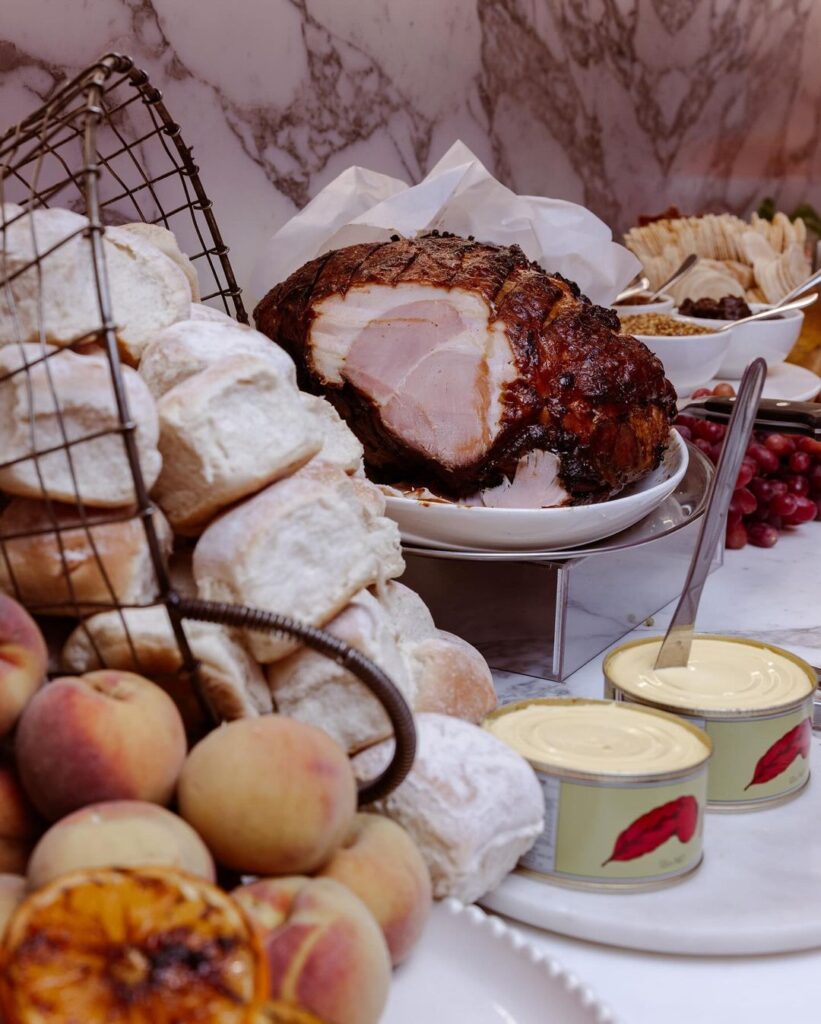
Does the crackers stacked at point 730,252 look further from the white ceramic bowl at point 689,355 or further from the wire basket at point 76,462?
the wire basket at point 76,462

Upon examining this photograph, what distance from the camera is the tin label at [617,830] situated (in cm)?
66

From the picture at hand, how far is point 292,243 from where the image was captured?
139 cm

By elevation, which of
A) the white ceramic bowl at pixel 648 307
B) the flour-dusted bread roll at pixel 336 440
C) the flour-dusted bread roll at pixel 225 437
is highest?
the flour-dusted bread roll at pixel 225 437

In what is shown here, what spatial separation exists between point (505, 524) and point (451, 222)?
61 cm

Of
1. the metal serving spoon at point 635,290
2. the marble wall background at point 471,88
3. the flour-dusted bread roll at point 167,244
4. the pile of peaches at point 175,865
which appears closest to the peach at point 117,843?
the pile of peaches at point 175,865

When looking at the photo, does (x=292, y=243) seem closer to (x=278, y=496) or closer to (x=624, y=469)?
(x=624, y=469)

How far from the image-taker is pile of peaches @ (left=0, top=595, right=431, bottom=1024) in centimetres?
41

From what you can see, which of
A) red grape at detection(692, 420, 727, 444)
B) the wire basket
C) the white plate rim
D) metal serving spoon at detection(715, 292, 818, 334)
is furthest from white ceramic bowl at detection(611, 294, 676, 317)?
the white plate rim

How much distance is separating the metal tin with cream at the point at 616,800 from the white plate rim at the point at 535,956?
0.29 feet

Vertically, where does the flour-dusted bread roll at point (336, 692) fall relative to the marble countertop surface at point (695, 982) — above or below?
above

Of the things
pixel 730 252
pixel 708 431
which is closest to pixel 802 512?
pixel 708 431

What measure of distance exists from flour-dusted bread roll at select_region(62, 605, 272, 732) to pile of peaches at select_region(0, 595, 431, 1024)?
0.02 m

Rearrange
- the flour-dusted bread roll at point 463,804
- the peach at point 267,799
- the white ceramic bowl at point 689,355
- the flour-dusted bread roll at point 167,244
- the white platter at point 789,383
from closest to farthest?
the peach at point 267,799 < the flour-dusted bread roll at point 463,804 < the flour-dusted bread roll at point 167,244 < the white ceramic bowl at point 689,355 < the white platter at point 789,383

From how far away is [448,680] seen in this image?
2.53 feet
